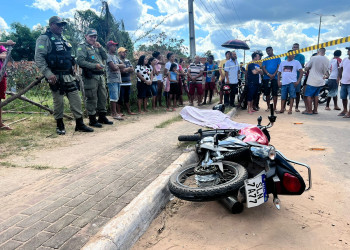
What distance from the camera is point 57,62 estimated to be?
199 inches

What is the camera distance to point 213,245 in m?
2.03

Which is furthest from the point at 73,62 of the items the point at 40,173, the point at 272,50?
the point at 272,50

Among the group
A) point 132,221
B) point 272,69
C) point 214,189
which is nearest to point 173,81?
point 272,69

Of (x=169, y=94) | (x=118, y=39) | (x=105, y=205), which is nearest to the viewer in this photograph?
(x=105, y=205)

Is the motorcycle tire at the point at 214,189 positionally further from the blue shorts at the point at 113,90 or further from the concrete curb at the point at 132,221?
the blue shorts at the point at 113,90

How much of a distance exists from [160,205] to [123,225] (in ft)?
2.05

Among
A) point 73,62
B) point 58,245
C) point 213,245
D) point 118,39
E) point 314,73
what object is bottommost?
point 213,245

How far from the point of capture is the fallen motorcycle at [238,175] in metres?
2.18

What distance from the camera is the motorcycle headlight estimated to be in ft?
7.18

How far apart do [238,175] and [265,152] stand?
0.31 metres

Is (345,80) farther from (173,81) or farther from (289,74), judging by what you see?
(173,81)

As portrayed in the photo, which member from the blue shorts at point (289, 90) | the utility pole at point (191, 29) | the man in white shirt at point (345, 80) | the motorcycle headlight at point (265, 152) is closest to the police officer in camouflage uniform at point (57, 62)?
the motorcycle headlight at point (265, 152)

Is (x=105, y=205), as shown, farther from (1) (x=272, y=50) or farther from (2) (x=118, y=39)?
(2) (x=118, y=39)

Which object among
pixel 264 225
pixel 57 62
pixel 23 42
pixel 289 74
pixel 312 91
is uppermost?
pixel 23 42
